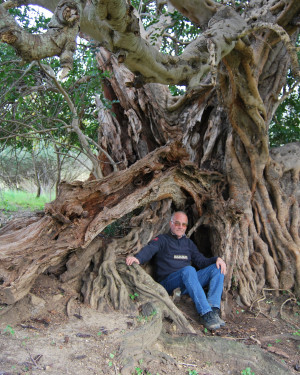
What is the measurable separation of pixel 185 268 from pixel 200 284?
32 centimetres

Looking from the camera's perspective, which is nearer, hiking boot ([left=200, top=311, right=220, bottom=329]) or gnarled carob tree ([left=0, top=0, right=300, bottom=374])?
gnarled carob tree ([left=0, top=0, right=300, bottom=374])

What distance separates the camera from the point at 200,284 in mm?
4648

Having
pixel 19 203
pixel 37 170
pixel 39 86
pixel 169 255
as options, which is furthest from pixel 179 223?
pixel 37 170

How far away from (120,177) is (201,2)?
2.37 m

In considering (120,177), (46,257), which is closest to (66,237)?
(46,257)

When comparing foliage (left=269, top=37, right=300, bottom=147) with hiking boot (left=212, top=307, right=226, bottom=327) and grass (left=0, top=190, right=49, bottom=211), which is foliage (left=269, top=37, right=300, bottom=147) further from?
grass (left=0, top=190, right=49, bottom=211)

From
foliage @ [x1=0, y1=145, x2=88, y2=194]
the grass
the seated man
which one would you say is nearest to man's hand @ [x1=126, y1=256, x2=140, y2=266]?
the seated man

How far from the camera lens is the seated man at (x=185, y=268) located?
4.36 metres

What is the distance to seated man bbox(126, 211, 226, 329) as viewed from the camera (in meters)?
4.36

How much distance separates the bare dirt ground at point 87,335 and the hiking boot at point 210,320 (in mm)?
76

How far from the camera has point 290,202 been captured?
580 centimetres

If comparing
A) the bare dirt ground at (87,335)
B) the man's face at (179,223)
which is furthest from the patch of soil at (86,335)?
the man's face at (179,223)

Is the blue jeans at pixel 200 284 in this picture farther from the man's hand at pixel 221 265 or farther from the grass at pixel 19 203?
the grass at pixel 19 203

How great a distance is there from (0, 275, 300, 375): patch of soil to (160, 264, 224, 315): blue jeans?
0.24 meters
